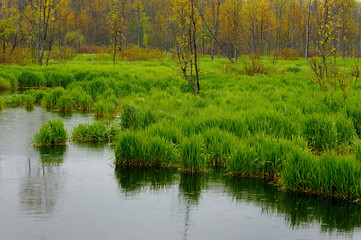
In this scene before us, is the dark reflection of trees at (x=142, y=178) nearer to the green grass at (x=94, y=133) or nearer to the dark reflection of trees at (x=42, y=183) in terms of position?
the dark reflection of trees at (x=42, y=183)

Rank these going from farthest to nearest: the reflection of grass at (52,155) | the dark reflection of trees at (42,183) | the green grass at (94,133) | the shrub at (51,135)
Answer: the green grass at (94,133) → the shrub at (51,135) → the reflection of grass at (52,155) → the dark reflection of trees at (42,183)

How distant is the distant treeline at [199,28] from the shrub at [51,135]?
519 centimetres

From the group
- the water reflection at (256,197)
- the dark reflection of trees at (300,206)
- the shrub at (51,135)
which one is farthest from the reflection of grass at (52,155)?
the dark reflection of trees at (300,206)

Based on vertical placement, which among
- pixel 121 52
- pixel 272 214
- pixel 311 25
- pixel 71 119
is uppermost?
pixel 311 25

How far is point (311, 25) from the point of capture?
51906 millimetres

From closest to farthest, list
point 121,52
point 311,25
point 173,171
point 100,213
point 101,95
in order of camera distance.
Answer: point 100,213, point 173,171, point 101,95, point 121,52, point 311,25

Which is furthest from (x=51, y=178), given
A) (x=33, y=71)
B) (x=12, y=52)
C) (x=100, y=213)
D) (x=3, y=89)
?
(x=12, y=52)

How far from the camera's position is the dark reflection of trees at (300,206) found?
5.23 meters

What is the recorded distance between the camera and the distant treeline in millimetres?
25897

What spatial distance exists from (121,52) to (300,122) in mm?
28397

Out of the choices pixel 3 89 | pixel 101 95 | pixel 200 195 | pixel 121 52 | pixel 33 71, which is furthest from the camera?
pixel 121 52

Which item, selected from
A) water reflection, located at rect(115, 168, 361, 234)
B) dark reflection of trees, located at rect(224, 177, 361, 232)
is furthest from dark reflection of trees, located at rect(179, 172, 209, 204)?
dark reflection of trees, located at rect(224, 177, 361, 232)

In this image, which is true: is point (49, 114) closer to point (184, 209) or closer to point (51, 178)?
point (51, 178)

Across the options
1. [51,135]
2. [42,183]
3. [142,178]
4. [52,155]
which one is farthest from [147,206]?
[51,135]
